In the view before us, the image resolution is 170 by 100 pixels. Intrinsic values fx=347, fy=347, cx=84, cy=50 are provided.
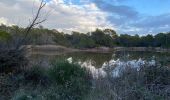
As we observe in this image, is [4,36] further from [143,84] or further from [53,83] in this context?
[143,84]

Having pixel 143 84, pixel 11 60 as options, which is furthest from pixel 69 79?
pixel 143 84

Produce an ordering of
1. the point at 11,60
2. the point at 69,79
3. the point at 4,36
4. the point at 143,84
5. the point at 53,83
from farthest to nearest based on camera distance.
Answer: the point at 4,36, the point at 11,60, the point at 53,83, the point at 69,79, the point at 143,84

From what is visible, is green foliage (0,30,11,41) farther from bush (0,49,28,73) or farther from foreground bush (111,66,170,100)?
foreground bush (111,66,170,100)

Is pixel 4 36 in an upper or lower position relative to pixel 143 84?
upper

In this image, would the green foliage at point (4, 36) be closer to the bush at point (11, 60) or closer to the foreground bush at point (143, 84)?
the bush at point (11, 60)

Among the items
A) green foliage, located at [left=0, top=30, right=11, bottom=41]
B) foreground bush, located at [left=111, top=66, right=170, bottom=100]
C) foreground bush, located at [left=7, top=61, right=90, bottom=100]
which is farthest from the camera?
green foliage, located at [left=0, top=30, right=11, bottom=41]

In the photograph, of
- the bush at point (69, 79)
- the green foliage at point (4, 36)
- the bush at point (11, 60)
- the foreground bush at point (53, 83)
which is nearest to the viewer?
the foreground bush at point (53, 83)

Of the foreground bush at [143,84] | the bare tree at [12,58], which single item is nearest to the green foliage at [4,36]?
the bare tree at [12,58]

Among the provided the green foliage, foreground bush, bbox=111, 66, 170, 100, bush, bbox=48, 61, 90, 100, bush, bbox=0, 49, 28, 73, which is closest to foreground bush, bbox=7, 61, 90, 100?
bush, bbox=48, 61, 90, 100

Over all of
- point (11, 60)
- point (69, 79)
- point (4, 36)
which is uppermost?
point (4, 36)

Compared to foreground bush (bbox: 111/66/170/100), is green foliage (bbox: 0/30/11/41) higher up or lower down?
higher up

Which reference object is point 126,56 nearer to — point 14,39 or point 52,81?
point 52,81

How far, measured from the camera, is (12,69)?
13523 mm

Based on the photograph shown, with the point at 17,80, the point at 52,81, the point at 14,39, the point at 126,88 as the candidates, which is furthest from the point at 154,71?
the point at 14,39
